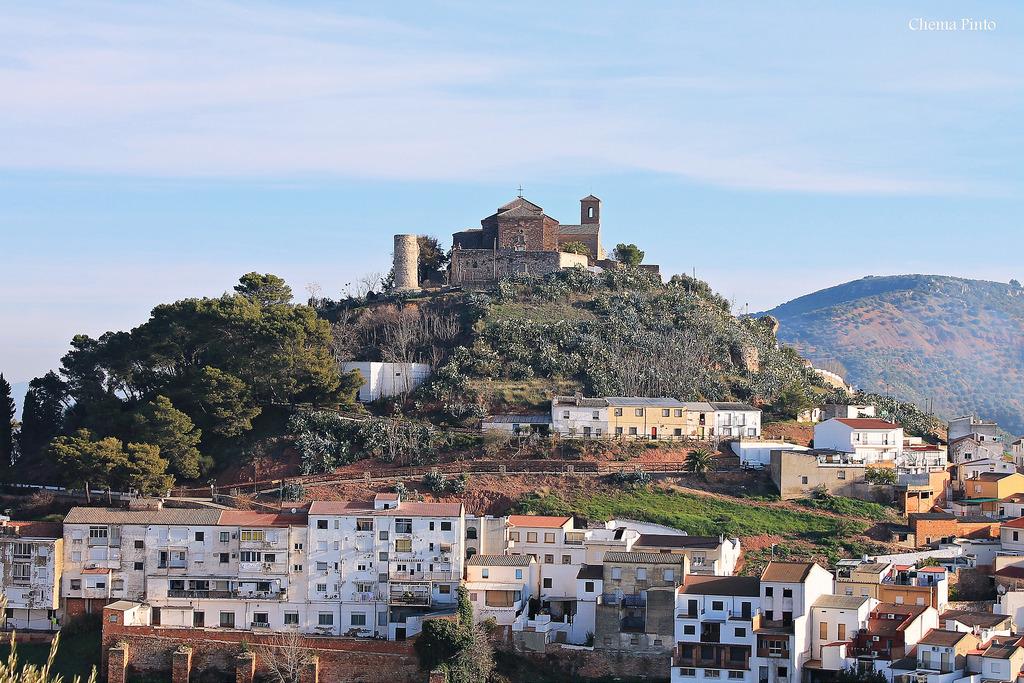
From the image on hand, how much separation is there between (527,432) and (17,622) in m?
19.7

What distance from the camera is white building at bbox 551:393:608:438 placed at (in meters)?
64.8

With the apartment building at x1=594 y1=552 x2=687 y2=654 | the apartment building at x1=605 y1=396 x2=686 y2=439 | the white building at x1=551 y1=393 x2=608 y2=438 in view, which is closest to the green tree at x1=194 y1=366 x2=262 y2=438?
the white building at x1=551 y1=393 x2=608 y2=438

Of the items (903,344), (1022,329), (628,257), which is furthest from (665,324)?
(1022,329)

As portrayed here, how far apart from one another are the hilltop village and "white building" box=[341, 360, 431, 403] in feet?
0.35

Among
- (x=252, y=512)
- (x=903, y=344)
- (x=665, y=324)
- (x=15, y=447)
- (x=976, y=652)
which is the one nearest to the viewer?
(x=976, y=652)

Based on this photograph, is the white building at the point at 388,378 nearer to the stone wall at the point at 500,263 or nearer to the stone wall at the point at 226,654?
the stone wall at the point at 500,263

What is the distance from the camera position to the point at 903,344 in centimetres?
17175

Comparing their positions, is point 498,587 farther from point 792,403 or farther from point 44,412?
point 44,412

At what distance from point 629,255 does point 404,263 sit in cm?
1058

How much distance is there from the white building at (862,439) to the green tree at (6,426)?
101 ft

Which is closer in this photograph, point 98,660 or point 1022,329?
point 98,660

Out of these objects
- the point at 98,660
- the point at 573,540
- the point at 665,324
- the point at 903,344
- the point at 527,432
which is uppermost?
the point at 903,344

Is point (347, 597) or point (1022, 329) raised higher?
point (1022, 329)

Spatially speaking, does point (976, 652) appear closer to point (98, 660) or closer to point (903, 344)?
point (98, 660)
